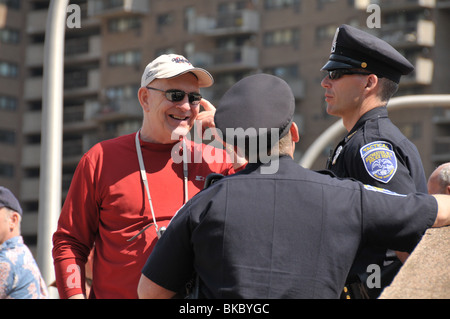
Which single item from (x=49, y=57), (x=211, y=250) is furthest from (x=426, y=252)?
(x=49, y=57)

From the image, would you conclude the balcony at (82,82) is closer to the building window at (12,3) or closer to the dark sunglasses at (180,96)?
the building window at (12,3)

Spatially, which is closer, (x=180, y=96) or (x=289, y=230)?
(x=289, y=230)

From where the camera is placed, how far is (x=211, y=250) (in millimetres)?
3717

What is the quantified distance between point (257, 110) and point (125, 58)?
64695 millimetres

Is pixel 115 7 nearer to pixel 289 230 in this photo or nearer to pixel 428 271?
pixel 428 271

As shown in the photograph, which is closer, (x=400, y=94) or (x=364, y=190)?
(x=364, y=190)

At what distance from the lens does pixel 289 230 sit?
12.0ft

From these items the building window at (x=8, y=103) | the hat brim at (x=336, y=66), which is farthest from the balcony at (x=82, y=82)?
the hat brim at (x=336, y=66)

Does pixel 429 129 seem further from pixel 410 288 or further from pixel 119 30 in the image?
pixel 410 288

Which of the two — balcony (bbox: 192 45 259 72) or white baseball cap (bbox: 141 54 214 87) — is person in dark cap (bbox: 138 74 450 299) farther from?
balcony (bbox: 192 45 259 72)

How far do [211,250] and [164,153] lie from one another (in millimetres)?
1892

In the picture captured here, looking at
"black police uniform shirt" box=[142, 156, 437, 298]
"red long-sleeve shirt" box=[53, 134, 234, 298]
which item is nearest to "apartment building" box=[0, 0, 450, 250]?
"red long-sleeve shirt" box=[53, 134, 234, 298]

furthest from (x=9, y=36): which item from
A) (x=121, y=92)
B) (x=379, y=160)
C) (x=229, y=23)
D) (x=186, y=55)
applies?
(x=379, y=160)

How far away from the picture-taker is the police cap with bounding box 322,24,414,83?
17.0 ft
